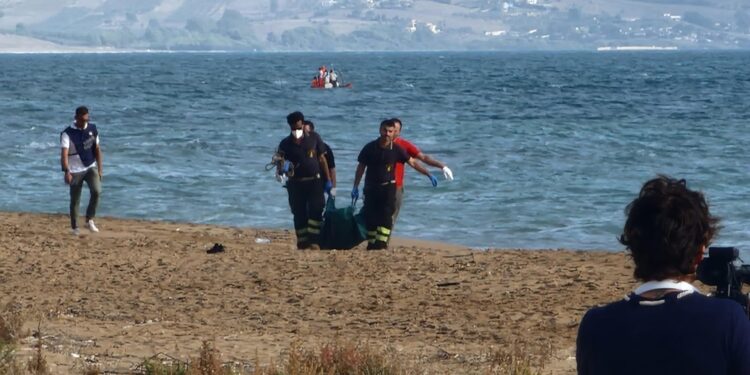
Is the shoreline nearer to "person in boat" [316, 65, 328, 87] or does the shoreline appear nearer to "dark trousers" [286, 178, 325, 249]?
"dark trousers" [286, 178, 325, 249]

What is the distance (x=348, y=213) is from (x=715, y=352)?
30.1 feet

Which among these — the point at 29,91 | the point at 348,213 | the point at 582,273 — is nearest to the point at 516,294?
the point at 582,273

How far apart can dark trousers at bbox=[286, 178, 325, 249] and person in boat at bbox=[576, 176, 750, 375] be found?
9.12m

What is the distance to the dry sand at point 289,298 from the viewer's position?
7.78 meters

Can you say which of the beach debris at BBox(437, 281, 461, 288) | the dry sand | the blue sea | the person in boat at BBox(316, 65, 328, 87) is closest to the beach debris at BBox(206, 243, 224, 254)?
the dry sand

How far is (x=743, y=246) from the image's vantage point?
1454 centimetres

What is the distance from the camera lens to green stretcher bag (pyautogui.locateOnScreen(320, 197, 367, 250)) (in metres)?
12.2

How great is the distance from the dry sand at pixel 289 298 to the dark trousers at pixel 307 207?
11.3 inches

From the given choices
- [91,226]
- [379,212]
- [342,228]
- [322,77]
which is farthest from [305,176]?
[322,77]

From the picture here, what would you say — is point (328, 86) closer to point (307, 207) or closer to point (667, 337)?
point (307, 207)

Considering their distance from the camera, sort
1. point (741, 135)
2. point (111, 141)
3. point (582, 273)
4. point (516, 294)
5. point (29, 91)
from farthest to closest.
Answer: point (29, 91)
point (741, 135)
point (111, 141)
point (582, 273)
point (516, 294)

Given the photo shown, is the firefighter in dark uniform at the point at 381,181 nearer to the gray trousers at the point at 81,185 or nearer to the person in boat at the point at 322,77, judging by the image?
the gray trousers at the point at 81,185

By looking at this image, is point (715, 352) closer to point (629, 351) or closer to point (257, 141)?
point (629, 351)

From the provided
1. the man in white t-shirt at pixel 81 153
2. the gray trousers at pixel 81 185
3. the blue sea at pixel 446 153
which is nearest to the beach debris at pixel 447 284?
the man in white t-shirt at pixel 81 153
